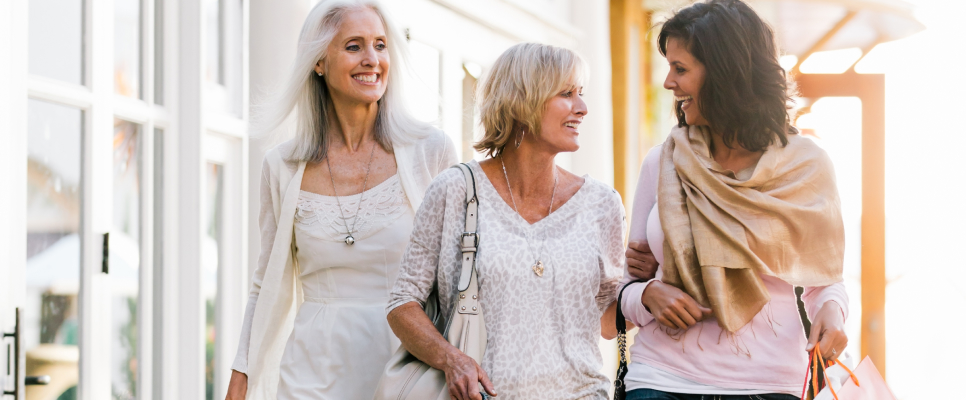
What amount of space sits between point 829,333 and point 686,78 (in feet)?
2.04

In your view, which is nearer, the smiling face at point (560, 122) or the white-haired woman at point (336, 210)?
the smiling face at point (560, 122)

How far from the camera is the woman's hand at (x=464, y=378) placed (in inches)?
83.2

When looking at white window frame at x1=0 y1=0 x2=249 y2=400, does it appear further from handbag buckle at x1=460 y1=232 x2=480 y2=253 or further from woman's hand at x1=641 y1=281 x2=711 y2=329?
woman's hand at x1=641 y1=281 x2=711 y2=329

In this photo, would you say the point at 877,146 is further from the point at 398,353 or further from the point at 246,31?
the point at 398,353

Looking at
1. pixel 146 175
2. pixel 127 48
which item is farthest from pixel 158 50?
pixel 146 175

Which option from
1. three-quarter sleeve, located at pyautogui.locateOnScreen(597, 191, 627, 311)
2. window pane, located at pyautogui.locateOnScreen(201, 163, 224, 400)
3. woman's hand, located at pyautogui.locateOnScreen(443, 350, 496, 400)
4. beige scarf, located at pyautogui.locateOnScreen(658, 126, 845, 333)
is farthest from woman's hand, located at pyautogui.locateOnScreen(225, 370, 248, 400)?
window pane, located at pyautogui.locateOnScreen(201, 163, 224, 400)

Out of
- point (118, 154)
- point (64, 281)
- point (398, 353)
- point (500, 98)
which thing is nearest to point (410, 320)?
point (398, 353)

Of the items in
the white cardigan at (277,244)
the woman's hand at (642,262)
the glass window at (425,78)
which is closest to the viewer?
the woman's hand at (642,262)

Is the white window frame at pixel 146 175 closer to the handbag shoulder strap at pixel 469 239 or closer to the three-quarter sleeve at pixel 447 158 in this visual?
the three-quarter sleeve at pixel 447 158

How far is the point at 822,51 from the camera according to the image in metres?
9.25

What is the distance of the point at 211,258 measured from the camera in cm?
405

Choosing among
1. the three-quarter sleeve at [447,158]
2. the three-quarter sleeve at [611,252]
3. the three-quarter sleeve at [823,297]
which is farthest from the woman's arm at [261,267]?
the three-quarter sleeve at [823,297]

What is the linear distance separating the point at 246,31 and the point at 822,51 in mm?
6600

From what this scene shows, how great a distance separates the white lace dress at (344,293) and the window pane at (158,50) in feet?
4.44
